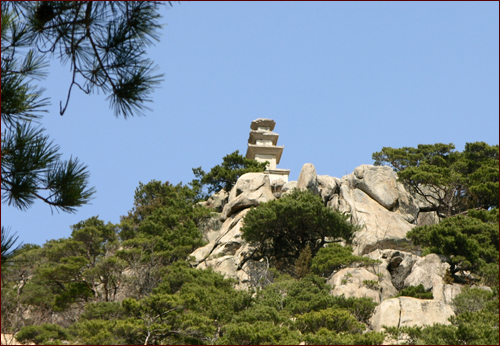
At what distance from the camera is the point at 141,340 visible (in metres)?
12.0

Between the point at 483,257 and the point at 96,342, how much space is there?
474 inches

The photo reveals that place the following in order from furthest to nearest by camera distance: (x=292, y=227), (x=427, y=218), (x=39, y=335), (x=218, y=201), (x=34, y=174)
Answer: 1. (x=218, y=201)
2. (x=427, y=218)
3. (x=292, y=227)
4. (x=39, y=335)
5. (x=34, y=174)

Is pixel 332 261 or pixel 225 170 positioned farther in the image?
pixel 225 170

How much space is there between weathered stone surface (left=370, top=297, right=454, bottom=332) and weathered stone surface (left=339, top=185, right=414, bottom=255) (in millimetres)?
5694

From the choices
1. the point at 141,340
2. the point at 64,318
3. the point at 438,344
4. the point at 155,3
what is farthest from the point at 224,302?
the point at 155,3

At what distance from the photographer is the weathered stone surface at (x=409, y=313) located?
45.7 ft

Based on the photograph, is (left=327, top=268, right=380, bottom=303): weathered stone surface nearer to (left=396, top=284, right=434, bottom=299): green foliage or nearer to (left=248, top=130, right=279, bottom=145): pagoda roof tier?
(left=396, top=284, right=434, bottom=299): green foliage

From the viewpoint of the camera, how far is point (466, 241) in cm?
1764

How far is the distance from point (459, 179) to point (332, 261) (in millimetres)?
9280

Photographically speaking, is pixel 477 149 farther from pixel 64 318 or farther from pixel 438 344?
pixel 64 318

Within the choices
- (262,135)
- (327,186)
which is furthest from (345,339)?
(262,135)

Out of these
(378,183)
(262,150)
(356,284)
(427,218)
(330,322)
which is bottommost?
(330,322)

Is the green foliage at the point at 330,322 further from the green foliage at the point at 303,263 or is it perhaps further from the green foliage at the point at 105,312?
the green foliage at the point at 303,263

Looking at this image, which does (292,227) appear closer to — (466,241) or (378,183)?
(466,241)
